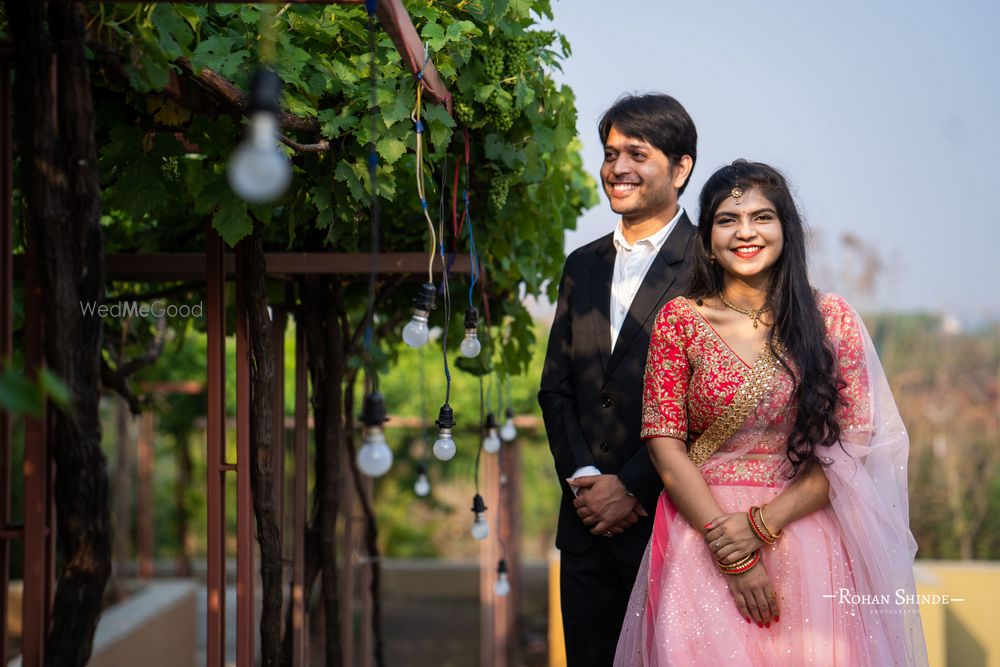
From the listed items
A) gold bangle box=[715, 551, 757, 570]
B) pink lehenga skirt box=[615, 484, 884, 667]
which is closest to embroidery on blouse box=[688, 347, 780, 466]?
pink lehenga skirt box=[615, 484, 884, 667]

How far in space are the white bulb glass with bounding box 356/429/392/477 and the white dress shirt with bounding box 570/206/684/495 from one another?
1.23 m

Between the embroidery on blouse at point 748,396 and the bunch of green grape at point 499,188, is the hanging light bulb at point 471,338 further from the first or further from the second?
the embroidery on blouse at point 748,396

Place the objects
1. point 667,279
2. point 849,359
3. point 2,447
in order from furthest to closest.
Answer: point 667,279, point 849,359, point 2,447

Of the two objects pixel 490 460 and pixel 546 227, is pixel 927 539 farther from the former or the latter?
pixel 546 227

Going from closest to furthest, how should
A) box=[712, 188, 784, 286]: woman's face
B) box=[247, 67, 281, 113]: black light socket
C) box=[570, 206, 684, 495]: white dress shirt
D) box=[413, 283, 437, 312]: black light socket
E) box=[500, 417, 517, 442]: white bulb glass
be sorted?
box=[247, 67, 281, 113]: black light socket → box=[413, 283, 437, 312]: black light socket → box=[712, 188, 784, 286]: woman's face → box=[570, 206, 684, 495]: white dress shirt → box=[500, 417, 517, 442]: white bulb glass

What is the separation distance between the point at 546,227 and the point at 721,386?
156cm

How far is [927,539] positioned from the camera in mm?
11602

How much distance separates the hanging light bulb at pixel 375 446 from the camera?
1882 mm

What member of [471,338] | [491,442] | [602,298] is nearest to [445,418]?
[471,338]

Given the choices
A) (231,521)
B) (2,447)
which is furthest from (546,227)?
(231,521)

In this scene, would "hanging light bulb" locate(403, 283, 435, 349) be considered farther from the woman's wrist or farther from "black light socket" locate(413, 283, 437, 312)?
the woman's wrist

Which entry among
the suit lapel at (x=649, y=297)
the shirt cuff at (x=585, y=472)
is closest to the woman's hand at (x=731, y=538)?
the shirt cuff at (x=585, y=472)

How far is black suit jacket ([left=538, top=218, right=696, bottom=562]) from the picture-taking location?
2.93 metres

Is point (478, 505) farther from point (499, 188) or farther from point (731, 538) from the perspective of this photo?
point (731, 538)
